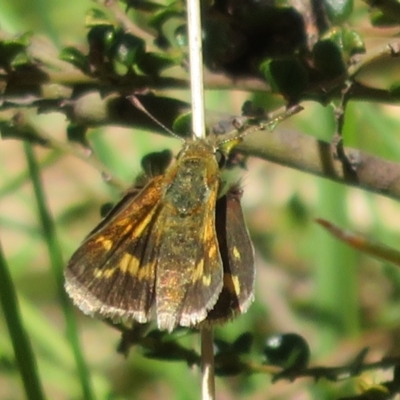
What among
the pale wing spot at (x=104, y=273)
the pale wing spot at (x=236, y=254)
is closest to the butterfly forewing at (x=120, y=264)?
the pale wing spot at (x=104, y=273)

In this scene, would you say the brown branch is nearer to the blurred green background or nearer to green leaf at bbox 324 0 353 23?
green leaf at bbox 324 0 353 23

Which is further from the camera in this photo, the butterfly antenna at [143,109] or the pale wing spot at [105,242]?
the pale wing spot at [105,242]

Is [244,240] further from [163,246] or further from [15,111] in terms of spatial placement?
[15,111]

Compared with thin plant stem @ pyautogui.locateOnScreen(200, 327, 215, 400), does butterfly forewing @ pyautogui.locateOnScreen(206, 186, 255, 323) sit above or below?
above

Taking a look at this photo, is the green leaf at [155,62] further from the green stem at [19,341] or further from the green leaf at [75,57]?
the green stem at [19,341]

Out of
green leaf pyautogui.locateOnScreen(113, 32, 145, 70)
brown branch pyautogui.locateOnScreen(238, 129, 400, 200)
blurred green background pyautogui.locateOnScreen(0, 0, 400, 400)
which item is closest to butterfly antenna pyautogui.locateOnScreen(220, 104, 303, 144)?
brown branch pyautogui.locateOnScreen(238, 129, 400, 200)

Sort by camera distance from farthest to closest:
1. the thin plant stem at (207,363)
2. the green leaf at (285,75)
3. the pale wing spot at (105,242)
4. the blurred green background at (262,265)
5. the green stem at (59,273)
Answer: the blurred green background at (262,265) → the green stem at (59,273) → the pale wing spot at (105,242) → the thin plant stem at (207,363) → the green leaf at (285,75)

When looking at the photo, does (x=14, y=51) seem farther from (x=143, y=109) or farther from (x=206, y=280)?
(x=206, y=280)

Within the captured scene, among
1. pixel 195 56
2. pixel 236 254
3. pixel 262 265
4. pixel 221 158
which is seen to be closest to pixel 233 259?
pixel 236 254
